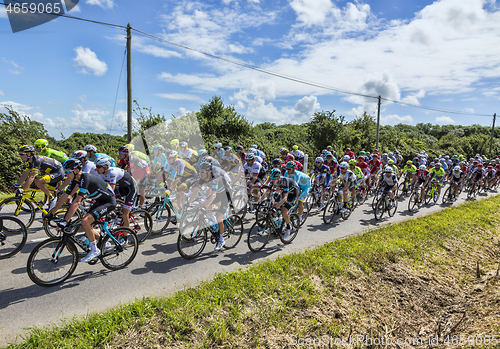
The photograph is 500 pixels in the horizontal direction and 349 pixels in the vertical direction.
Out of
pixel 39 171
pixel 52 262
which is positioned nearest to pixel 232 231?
pixel 52 262

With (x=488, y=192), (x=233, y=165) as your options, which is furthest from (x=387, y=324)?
(x=488, y=192)

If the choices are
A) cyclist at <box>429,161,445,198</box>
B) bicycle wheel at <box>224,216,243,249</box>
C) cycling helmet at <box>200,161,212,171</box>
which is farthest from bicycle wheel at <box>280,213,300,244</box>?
cyclist at <box>429,161,445,198</box>

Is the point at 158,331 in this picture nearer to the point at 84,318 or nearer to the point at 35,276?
the point at 84,318

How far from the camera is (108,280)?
5062 mm

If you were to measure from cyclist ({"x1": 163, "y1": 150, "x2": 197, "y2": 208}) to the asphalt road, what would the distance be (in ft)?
4.14

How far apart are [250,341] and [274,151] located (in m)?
15.8

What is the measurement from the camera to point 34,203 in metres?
7.35

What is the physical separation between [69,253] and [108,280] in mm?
877

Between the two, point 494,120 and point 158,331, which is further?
point 494,120

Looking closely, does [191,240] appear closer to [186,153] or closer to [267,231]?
[267,231]

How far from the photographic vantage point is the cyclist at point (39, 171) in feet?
22.6

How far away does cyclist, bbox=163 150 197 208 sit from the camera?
7395 mm

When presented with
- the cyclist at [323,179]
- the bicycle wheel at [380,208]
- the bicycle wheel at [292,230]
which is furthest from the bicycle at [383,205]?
the bicycle wheel at [292,230]

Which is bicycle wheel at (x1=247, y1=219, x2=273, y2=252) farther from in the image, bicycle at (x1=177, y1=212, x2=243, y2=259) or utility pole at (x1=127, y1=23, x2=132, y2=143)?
utility pole at (x1=127, y1=23, x2=132, y2=143)
